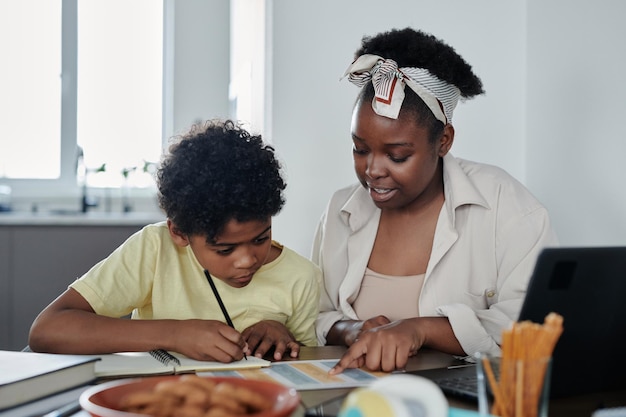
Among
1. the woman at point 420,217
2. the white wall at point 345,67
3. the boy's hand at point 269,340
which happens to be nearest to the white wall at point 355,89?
the white wall at point 345,67

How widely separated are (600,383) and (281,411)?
0.48 metres

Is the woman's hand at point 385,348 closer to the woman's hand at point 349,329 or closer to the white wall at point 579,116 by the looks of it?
the woman's hand at point 349,329

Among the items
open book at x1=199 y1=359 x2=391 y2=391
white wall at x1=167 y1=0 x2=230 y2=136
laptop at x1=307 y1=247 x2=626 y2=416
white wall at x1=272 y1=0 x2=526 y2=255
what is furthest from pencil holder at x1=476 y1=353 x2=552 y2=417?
white wall at x1=167 y1=0 x2=230 y2=136

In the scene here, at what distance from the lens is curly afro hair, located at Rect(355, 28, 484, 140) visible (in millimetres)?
1478

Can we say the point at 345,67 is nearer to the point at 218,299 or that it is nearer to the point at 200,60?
the point at 218,299

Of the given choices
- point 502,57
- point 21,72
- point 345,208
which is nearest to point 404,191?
point 345,208

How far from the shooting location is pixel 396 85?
146cm

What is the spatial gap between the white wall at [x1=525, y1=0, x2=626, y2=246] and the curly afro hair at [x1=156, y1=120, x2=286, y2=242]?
2.58 feet

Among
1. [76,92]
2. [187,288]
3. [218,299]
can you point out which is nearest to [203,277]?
[187,288]

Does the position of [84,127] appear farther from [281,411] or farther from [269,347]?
[281,411]

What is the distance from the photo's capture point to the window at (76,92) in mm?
4211

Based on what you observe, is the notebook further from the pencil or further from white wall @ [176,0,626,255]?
white wall @ [176,0,626,255]

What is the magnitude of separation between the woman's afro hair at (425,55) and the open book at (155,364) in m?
0.73

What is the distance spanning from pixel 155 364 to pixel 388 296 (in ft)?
2.15
